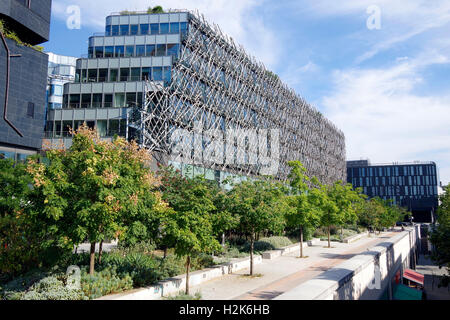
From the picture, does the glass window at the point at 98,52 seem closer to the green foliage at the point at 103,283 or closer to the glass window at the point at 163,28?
the glass window at the point at 163,28

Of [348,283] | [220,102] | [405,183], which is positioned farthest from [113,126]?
[405,183]

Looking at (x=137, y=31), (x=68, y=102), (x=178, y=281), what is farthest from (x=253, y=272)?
(x=137, y=31)

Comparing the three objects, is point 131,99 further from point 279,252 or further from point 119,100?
point 279,252

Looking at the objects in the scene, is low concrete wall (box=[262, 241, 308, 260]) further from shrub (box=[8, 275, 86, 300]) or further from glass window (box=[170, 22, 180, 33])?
glass window (box=[170, 22, 180, 33])

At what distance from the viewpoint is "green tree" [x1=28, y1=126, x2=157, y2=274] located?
493 inches

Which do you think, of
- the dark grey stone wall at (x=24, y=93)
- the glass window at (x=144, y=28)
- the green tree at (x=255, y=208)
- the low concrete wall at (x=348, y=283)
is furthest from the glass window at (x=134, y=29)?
the low concrete wall at (x=348, y=283)

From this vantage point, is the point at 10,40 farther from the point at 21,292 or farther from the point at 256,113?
the point at 256,113

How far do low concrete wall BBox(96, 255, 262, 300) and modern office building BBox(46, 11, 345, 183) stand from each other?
45.2 feet

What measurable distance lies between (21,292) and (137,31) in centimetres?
3964

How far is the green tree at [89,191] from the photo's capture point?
12.5 meters

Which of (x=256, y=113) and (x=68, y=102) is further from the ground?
(x=256, y=113)

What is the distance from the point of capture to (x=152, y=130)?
37656mm

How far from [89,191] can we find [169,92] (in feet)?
91.8

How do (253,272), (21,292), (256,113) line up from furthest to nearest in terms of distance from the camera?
(256,113) → (253,272) → (21,292)
